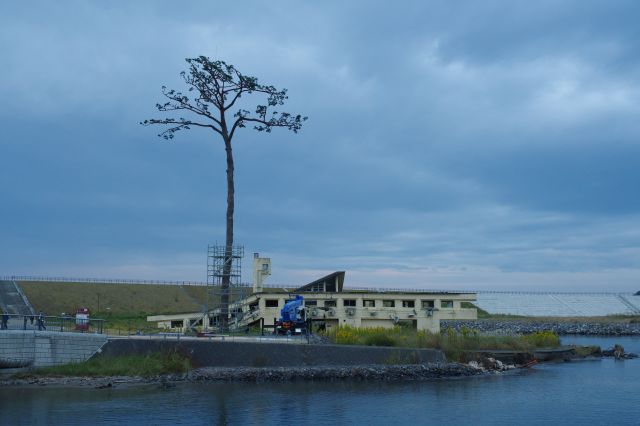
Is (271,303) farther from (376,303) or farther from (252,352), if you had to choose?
(252,352)

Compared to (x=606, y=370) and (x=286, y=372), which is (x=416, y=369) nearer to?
(x=286, y=372)

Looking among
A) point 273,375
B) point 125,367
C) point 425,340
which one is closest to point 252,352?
point 273,375

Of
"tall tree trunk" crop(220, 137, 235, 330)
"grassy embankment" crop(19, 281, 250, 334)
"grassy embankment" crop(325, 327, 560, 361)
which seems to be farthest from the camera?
"grassy embankment" crop(19, 281, 250, 334)

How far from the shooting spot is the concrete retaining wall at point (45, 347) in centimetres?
3341

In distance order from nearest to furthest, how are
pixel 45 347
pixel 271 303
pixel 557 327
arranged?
pixel 45 347
pixel 271 303
pixel 557 327

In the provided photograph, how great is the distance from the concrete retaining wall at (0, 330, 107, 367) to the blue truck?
39.2 ft

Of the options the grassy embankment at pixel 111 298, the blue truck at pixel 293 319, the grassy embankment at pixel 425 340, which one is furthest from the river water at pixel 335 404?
the grassy embankment at pixel 111 298

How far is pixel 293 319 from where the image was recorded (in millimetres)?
44844

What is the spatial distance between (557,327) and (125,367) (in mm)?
75853

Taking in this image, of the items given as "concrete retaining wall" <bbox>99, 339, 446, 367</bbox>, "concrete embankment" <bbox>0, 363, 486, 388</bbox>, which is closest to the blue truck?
"concrete retaining wall" <bbox>99, 339, 446, 367</bbox>

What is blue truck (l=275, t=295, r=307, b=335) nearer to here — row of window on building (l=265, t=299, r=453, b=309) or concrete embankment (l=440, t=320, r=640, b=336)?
row of window on building (l=265, t=299, r=453, b=309)

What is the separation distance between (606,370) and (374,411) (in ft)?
76.4

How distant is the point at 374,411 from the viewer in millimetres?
28359

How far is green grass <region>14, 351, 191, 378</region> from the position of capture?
1319 inches
